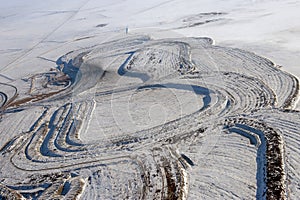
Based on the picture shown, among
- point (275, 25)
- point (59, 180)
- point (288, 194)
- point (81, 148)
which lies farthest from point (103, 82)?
point (275, 25)

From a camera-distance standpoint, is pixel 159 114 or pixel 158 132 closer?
pixel 158 132

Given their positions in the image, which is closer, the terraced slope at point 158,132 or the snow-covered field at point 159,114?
the terraced slope at point 158,132

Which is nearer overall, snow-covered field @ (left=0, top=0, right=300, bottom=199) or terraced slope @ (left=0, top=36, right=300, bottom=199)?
terraced slope @ (left=0, top=36, right=300, bottom=199)

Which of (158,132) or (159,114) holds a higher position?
(159,114)

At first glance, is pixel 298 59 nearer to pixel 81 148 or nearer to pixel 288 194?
pixel 288 194
